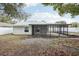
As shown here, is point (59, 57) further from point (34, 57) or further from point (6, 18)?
point (6, 18)

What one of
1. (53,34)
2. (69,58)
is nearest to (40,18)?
(53,34)

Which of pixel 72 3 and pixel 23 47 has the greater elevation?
pixel 72 3

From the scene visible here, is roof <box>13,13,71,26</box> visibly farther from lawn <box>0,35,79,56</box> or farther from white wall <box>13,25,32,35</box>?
lawn <box>0,35,79,56</box>

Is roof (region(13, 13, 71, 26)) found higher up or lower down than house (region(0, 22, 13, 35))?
higher up

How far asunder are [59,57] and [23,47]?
19.9 inches

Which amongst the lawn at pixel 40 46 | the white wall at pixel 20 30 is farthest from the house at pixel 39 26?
the lawn at pixel 40 46

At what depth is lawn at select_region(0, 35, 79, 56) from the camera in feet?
20.3

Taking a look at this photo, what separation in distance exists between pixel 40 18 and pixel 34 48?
1.36 feet

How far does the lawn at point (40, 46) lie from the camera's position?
620 centimetres

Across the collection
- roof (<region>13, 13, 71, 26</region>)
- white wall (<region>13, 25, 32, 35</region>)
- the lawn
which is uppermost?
roof (<region>13, 13, 71, 26</region>)

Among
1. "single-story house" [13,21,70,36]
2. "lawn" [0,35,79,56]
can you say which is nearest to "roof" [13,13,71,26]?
"single-story house" [13,21,70,36]

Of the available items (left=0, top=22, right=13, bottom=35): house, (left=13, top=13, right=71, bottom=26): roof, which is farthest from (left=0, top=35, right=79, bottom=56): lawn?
(left=13, top=13, right=71, bottom=26): roof

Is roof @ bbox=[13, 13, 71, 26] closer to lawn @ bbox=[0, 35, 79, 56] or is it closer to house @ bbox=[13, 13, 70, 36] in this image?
house @ bbox=[13, 13, 70, 36]

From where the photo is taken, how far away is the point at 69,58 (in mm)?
6164
